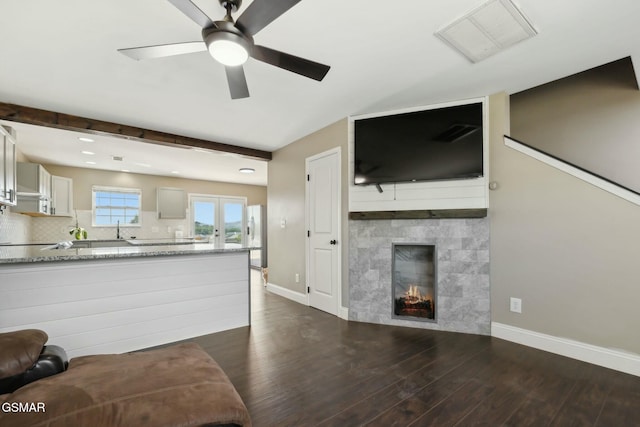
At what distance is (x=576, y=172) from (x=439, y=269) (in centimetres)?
147

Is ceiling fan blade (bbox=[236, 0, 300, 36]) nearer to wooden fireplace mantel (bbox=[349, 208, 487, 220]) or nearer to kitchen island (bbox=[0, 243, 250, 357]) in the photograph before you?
kitchen island (bbox=[0, 243, 250, 357])

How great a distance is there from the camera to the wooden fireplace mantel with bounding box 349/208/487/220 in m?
2.94

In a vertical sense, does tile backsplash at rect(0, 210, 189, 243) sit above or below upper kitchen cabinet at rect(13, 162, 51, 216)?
below

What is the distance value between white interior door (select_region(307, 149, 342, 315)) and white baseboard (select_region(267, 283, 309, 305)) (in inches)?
6.1

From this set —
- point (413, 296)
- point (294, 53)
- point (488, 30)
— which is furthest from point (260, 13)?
point (413, 296)

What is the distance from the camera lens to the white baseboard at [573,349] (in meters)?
2.19

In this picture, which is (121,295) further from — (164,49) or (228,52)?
→ (228,52)

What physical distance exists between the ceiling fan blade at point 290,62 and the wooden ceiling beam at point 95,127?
2863 millimetres

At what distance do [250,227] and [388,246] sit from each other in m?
5.42

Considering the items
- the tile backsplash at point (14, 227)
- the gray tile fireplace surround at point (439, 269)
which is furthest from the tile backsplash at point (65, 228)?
the gray tile fireplace surround at point (439, 269)

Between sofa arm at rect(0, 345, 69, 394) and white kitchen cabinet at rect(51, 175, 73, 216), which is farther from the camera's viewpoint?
white kitchen cabinet at rect(51, 175, 73, 216)

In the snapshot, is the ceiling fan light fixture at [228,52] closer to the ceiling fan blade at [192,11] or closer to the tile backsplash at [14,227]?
the ceiling fan blade at [192,11]

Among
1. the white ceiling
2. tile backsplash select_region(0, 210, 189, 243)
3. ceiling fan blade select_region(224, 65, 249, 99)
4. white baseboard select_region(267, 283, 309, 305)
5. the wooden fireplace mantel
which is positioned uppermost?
the white ceiling

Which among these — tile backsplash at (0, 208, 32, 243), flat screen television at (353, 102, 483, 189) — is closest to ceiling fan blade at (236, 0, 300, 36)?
flat screen television at (353, 102, 483, 189)
